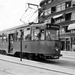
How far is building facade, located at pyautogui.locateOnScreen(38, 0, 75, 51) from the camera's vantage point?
3716 centimetres

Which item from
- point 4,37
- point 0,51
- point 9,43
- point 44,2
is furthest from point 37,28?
point 44,2

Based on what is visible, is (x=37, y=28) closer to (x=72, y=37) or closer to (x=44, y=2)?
(x=72, y=37)

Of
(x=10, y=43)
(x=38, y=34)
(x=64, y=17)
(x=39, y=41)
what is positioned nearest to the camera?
(x=39, y=41)

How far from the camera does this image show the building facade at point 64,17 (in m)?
37.2

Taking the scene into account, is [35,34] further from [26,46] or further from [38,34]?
[26,46]

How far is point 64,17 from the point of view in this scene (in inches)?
1554

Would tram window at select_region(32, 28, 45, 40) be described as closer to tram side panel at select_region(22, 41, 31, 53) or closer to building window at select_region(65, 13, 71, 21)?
tram side panel at select_region(22, 41, 31, 53)

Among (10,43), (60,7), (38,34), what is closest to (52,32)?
(38,34)

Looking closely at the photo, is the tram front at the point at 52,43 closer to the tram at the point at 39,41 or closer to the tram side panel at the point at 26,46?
the tram at the point at 39,41

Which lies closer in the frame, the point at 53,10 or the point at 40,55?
the point at 40,55

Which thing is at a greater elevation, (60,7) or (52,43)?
(60,7)

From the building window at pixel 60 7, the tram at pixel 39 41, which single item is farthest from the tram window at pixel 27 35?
the building window at pixel 60 7

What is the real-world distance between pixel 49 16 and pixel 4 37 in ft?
84.9

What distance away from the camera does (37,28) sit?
14.7 meters
